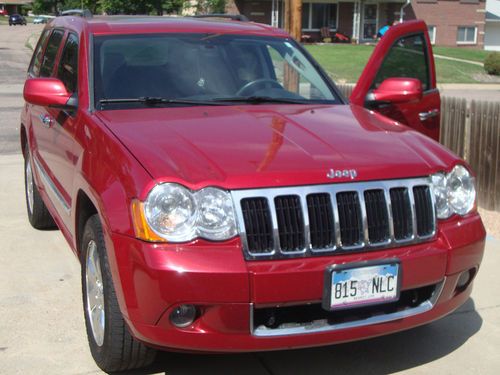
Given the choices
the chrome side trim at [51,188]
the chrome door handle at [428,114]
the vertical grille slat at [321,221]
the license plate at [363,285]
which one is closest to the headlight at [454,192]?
the license plate at [363,285]

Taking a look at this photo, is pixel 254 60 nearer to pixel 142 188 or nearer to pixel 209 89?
pixel 209 89

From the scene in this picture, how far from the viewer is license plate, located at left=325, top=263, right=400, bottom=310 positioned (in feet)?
10.8

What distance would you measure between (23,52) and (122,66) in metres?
32.8

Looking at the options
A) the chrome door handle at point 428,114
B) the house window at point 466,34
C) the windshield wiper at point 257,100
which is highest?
the windshield wiper at point 257,100

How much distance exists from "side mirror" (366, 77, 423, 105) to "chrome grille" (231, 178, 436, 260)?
1.63 metres

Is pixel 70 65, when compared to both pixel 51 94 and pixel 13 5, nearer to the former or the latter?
pixel 51 94

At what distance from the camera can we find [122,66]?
4.60 m

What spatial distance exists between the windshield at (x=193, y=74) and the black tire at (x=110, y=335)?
95cm

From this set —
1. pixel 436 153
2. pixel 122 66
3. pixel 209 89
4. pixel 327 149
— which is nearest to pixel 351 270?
pixel 327 149

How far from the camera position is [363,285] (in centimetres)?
336

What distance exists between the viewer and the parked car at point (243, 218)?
10.5ft

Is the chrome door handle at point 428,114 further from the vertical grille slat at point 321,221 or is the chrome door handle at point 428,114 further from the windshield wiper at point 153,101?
the vertical grille slat at point 321,221

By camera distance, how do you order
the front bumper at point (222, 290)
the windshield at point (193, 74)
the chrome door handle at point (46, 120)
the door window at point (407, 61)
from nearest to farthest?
the front bumper at point (222, 290) → the windshield at point (193, 74) → the chrome door handle at point (46, 120) → the door window at point (407, 61)

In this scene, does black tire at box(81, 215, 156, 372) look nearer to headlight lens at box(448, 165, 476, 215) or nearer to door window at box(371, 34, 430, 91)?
headlight lens at box(448, 165, 476, 215)
